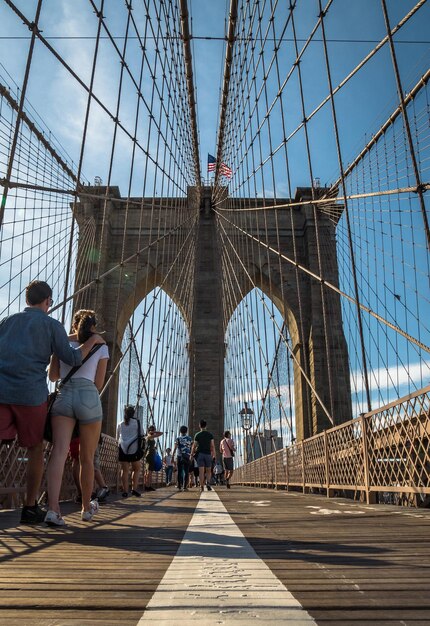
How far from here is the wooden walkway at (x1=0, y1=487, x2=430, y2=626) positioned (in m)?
0.76

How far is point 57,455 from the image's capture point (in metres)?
2.08

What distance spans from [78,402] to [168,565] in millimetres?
1093

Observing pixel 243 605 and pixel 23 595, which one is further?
pixel 23 595

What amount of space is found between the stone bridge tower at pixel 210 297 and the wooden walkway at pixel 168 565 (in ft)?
39.9

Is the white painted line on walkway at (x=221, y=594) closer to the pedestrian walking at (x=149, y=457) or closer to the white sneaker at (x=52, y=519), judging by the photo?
the white sneaker at (x=52, y=519)

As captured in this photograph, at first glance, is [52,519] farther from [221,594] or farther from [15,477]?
[15,477]

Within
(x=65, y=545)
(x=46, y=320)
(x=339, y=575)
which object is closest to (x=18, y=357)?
(x=46, y=320)

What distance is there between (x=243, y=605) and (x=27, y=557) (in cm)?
73

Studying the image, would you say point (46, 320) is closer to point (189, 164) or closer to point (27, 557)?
point (27, 557)

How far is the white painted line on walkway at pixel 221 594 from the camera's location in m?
0.71

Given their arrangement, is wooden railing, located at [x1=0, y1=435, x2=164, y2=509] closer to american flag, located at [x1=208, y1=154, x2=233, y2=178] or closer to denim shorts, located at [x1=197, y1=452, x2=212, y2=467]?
denim shorts, located at [x1=197, y1=452, x2=212, y2=467]

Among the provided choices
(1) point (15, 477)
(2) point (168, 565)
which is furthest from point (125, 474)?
(2) point (168, 565)

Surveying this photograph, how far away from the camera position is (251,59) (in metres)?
12.8

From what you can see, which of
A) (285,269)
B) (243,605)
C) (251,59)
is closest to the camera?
(243,605)
